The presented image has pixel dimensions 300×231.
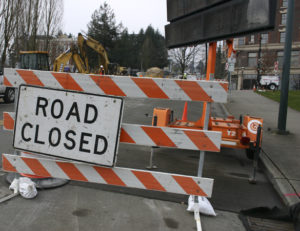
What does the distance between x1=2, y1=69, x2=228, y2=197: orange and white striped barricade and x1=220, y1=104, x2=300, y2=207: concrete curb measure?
4.85 feet

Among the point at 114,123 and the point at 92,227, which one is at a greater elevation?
the point at 114,123

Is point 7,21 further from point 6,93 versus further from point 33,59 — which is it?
point 6,93

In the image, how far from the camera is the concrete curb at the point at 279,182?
3.83 meters

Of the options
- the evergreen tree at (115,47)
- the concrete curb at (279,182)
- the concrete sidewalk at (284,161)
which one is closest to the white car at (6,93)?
the concrete sidewalk at (284,161)

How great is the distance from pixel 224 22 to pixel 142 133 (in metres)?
3.16

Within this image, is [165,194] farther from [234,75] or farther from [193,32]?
[234,75]

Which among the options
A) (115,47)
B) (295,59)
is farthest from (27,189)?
(115,47)

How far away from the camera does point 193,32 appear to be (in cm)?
594

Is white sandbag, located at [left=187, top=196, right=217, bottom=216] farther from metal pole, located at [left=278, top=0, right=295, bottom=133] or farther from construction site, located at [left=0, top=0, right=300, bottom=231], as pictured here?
metal pole, located at [left=278, top=0, right=295, bottom=133]

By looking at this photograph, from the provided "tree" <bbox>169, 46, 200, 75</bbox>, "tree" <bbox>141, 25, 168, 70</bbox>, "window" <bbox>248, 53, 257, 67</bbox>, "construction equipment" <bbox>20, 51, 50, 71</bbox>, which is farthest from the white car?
"tree" <bbox>141, 25, 168, 70</bbox>

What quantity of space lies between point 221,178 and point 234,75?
2236 inches

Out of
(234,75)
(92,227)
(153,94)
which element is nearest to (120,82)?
(153,94)

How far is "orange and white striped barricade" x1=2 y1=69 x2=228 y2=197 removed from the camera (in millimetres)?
3049

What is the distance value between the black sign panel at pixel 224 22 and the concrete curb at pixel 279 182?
244cm
